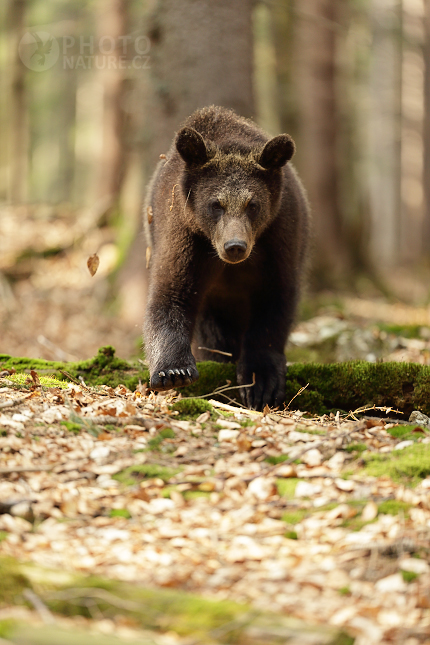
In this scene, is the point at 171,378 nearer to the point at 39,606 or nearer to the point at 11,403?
the point at 11,403

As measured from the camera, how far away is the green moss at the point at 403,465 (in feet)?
13.2

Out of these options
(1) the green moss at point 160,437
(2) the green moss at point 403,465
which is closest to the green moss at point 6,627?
(1) the green moss at point 160,437

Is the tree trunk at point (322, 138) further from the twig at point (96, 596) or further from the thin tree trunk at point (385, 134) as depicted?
the twig at point (96, 596)

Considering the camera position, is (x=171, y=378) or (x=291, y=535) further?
(x=171, y=378)

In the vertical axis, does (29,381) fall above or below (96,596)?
above

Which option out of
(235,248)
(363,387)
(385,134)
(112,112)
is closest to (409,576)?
(363,387)

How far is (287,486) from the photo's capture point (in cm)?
397

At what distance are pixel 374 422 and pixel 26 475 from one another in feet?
8.81

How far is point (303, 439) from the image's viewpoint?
459 centimetres

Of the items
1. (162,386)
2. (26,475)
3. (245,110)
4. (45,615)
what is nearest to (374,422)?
(162,386)

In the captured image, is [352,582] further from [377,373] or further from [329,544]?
[377,373]

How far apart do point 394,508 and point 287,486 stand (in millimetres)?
630

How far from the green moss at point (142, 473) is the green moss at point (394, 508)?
3.99 ft

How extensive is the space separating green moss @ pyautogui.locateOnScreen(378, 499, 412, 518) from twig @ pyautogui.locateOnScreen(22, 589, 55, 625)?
1.81 m
